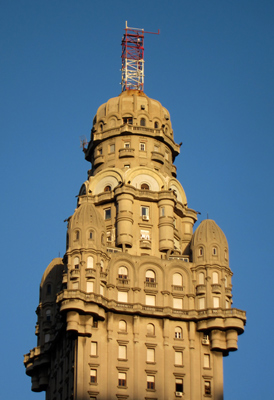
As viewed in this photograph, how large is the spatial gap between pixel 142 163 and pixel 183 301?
2055 centimetres

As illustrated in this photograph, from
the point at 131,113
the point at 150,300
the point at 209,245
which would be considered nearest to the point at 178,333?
the point at 150,300

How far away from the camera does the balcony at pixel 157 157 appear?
446ft

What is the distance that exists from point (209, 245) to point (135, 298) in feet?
35.4

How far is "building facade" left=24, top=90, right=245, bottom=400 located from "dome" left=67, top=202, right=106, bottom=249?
12 centimetres

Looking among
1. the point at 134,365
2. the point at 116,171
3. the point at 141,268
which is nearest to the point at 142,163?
the point at 116,171

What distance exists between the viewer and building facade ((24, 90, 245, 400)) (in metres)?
117

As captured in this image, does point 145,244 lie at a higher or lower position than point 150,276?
higher

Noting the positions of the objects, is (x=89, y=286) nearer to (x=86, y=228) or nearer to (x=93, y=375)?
(x=86, y=228)

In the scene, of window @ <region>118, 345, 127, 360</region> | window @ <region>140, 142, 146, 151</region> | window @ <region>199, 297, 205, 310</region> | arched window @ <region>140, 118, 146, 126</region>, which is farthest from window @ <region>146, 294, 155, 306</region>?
arched window @ <region>140, 118, 146, 126</region>

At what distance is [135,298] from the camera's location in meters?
121

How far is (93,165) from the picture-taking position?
455 feet

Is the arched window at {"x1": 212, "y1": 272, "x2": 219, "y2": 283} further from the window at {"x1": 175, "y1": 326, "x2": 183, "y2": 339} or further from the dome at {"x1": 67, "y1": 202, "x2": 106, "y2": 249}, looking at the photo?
the dome at {"x1": 67, "y1": 202, "x2": 106, "y2": 249}

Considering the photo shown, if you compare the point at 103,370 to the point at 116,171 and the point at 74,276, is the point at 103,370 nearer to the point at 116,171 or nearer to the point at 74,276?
the point at 74,276

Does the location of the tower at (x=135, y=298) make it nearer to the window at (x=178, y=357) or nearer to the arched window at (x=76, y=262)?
the arched window at (x=76, y=262)
